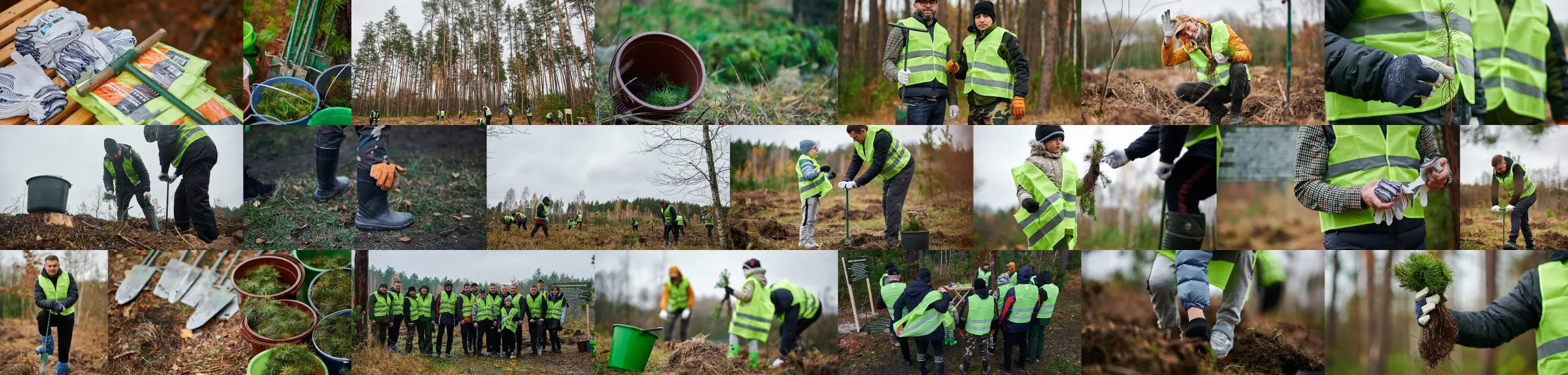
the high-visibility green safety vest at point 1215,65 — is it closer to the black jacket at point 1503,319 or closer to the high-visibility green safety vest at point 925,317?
the black jacket at point 1503,319

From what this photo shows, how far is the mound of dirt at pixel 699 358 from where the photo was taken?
21.2ft

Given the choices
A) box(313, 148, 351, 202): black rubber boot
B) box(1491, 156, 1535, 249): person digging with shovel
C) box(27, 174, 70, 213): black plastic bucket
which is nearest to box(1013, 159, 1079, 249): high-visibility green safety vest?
box(1491, 156, 1535, 249): person digging with shovel

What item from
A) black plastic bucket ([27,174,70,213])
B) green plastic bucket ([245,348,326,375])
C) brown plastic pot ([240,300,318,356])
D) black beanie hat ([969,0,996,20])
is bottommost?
green plastic bucket ([245,348,326,375])

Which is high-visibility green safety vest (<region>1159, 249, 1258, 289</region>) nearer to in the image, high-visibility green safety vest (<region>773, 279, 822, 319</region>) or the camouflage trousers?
the camouflage trousers

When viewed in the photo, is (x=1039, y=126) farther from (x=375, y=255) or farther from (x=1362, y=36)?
(x=375, y=255)

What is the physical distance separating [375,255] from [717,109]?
2.59 m

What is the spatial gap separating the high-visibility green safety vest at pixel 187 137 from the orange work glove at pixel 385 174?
47.0 inches

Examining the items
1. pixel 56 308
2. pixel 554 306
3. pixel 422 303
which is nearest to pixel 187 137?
pixel 56 308

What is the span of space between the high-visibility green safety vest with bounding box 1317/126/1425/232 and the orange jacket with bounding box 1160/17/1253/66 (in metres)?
0.74

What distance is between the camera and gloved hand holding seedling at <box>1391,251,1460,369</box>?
Answer: 606 centimetres

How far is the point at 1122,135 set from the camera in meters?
6.43

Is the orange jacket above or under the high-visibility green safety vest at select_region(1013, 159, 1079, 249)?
above

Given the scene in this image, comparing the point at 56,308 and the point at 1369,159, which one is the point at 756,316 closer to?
the point at 1369,159

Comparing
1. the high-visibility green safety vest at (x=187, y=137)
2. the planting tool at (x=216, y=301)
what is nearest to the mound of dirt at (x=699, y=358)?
the planting tool at (x=216, y=301)
